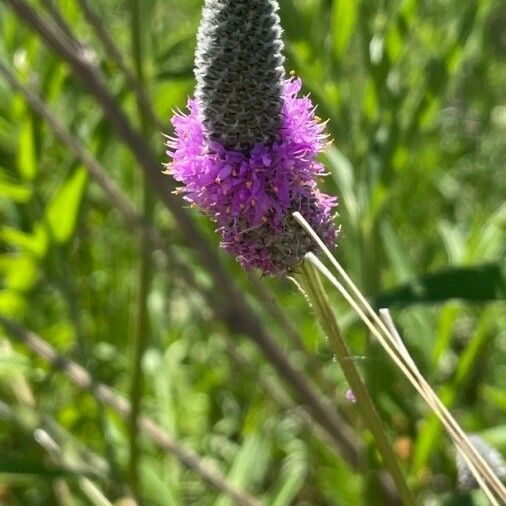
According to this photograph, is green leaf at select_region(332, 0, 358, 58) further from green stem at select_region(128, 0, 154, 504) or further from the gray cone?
the gray cone

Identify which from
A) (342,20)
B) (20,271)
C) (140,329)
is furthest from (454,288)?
(20,271)

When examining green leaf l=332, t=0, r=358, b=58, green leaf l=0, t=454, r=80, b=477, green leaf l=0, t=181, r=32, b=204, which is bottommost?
green leaf l=0, t=454, r=80, b=477

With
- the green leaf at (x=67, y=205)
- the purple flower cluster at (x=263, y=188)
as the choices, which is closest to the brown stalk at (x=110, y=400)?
the green leaf at (x=67, y=205)

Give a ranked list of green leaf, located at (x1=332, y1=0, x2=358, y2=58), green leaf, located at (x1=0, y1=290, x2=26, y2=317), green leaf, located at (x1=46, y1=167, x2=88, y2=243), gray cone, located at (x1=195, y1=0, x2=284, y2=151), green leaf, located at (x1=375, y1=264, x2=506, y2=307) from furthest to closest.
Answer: green leaf, located at (x1=0, y1=290, x2=26, y2=317) < green leaf, located at (x1=46, y1=167, x2=88, y2=243) < green leaf, located at (x1=332, y1=0, x2=358, y2=58) < green leaf, located at (x1=375, y1=264, x2=506, y2=307) < gray cone, located at (x1=195, y1=0, x2=284, y2=151)

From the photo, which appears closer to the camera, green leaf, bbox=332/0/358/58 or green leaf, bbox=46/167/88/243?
green leaf, bbox=332/0/358/58

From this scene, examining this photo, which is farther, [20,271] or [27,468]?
[20,271]

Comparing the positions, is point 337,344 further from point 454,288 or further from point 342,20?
point 342,20

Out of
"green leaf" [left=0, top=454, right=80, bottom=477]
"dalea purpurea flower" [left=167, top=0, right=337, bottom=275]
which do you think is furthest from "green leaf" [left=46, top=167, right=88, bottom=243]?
"dalea purpurea flower" [left=167, top=0, right=337, bottom=275]
